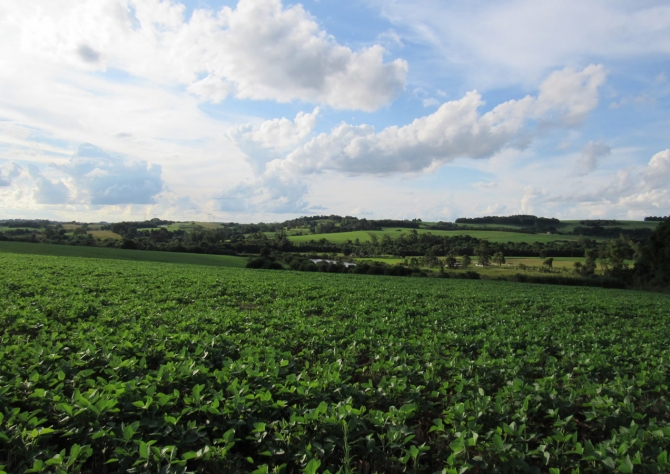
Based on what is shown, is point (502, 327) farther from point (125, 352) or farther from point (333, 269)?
point (333, 269)

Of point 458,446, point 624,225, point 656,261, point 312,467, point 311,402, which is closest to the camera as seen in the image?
point 312,467

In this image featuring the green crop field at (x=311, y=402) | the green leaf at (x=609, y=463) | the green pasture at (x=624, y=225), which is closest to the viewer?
the green leaf at (x=609, y=463)

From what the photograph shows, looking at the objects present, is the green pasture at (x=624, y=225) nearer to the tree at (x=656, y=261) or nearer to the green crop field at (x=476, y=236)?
the green crop field at (x=476, y=236)

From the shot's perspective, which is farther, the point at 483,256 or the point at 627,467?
the point at 483,256

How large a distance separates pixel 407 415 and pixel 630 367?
665 centimetres

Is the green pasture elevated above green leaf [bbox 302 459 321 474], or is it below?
above

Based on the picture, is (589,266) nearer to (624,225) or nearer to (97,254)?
(624,225)

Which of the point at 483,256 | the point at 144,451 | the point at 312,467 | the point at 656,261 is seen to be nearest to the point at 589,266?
the point at 483,256

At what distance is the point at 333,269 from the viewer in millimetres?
71562

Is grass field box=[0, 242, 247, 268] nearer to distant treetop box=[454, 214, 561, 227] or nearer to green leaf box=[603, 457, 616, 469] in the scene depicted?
green leaf box=[603, 457, 616, 469]

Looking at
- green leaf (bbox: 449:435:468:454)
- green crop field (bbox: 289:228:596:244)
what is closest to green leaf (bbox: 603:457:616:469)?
green leaf (bbox: 449:435:468:454)

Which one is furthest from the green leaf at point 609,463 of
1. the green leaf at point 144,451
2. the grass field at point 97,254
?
the grass field at point 97,254

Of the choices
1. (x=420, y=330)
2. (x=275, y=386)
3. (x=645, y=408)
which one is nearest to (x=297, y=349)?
(x=275, y=386)

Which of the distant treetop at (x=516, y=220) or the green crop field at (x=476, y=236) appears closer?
the green crop field at (x=476, y=236)
